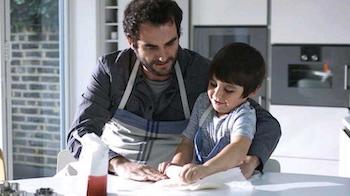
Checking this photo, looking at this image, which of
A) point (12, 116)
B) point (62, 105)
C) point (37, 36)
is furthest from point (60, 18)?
point (12, 116)

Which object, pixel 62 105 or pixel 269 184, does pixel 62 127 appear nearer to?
pixel 62 105

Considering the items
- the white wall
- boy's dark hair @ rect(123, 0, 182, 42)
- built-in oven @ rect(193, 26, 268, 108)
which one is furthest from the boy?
the white wall

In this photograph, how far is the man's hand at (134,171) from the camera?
136cm

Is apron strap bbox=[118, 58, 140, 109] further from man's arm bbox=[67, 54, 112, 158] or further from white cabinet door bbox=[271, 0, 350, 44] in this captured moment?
white cabinet door bbox=[271, 0, 350, 44]

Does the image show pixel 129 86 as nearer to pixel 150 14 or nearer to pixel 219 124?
pixel 150 14

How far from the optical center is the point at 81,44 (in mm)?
3727

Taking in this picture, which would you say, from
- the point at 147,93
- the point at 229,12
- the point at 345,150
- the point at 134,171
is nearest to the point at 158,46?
the point at 147,93

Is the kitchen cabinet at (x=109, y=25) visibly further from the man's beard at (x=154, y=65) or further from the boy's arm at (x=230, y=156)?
the boy's arm at (x=230, y=156)

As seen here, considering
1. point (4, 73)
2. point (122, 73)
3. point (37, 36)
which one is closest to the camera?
point (122, 73)

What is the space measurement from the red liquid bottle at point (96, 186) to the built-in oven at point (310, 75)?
2.34 metres

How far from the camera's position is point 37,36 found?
3.63m

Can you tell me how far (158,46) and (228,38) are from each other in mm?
1923

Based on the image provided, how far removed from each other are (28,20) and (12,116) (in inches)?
26.0

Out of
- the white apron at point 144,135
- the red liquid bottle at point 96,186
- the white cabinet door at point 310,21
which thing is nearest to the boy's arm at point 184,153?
the white apron at point 144,135
